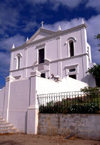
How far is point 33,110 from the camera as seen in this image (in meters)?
9.64

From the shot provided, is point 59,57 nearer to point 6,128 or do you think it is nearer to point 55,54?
point 55,54

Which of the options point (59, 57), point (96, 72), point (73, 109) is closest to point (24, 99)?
point (73, 109)

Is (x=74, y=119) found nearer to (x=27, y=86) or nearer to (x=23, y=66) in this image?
(x=27, y=86)

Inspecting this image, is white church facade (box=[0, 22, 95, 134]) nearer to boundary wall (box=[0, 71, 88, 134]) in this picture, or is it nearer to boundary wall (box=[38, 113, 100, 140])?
boundary wall (box=[0, 71, 88, 134])

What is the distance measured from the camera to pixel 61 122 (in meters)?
8.42

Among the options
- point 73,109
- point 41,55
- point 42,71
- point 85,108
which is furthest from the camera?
point 41,55

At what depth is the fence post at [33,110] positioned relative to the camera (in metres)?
9.41

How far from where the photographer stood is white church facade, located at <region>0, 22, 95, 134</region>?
33.7ft

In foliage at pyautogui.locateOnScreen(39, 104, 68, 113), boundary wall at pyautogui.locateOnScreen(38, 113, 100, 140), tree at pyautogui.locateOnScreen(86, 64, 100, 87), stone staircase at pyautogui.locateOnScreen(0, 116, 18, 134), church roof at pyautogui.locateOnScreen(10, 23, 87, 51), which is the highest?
church roof at pyautogui.locateOnScreen(10, 23, 87, 51)

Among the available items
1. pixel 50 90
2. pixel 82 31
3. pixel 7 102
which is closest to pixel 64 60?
pixel 82 31

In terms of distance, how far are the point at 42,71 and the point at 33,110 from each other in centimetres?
1233

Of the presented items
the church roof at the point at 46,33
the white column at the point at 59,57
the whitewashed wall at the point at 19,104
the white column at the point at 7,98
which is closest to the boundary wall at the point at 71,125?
the whitewashed wall at the point at 19,104

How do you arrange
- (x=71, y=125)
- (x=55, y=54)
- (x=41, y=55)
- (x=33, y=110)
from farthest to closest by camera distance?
(x=41, y=55) → (x=55, y=54) → (x=33, y=110) → (x=71, y=125)

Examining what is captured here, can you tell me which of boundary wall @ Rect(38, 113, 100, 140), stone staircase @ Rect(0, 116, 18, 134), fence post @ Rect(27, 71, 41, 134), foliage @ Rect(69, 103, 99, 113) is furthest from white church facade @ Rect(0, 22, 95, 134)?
foliage @ Rect(69, 103, 99, 113)
